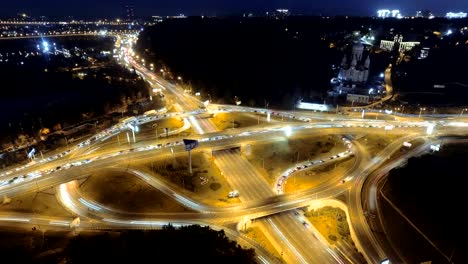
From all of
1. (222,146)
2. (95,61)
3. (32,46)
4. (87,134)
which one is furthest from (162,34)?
(222,146)

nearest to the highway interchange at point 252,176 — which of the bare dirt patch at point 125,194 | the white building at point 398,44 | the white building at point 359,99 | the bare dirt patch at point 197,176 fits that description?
the bare dirt patch at point 125,194

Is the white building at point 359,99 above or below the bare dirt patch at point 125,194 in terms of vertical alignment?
above

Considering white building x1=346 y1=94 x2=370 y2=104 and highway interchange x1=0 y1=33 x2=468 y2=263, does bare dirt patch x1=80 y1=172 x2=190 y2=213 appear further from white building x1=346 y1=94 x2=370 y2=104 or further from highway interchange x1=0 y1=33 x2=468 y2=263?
white building x1=346 y1=94 x2=370 y2=104

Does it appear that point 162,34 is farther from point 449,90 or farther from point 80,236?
point 80,236

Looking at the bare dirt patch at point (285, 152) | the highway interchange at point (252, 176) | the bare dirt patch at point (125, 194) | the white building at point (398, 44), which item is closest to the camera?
the highway interchange at point (252, 176)

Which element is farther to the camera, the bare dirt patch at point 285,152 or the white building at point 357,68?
the white building at point 357,68

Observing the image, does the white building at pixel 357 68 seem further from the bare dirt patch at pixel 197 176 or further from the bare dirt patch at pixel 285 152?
the bare dirt patch at pixel 197 176

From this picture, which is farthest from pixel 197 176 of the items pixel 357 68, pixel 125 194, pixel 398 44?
pixel 398 44

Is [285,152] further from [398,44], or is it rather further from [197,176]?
[398,44]
